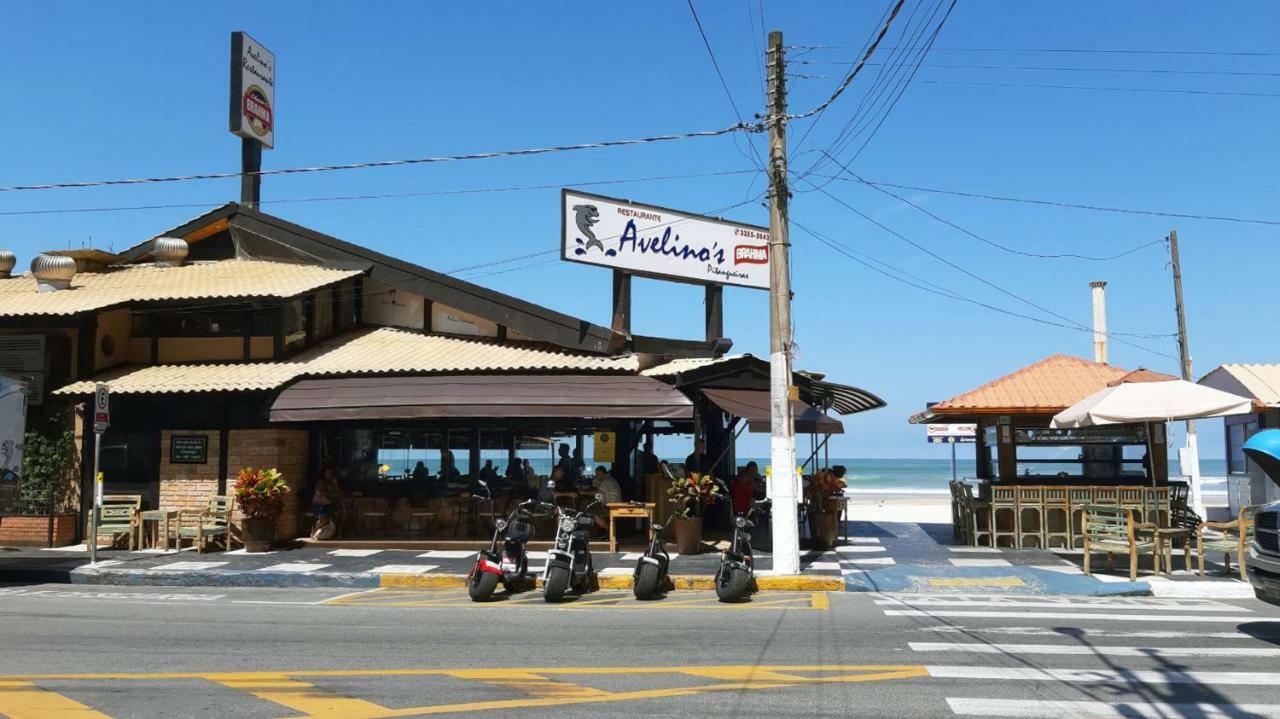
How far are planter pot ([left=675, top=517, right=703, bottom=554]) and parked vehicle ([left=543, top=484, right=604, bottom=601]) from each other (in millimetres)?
3187

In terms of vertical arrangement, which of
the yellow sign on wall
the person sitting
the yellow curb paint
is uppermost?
the yellow sign on wall

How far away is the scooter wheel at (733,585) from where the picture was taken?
12.3 meters

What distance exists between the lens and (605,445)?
19234mm

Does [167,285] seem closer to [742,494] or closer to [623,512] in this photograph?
[623,512]

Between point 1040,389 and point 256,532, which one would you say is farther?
point 1040,389

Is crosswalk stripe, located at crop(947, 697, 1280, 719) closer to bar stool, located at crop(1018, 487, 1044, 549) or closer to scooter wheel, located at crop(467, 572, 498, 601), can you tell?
scooter wheel, located at crop(467, 572, 498, 601)

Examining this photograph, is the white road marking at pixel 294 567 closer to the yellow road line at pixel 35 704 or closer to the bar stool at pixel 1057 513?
the yellow road line at pixel 35 704

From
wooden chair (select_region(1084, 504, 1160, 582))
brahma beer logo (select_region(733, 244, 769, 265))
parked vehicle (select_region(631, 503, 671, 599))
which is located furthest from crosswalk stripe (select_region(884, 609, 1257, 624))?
brahma beer logo (select_region(733, 244, 769, 265))

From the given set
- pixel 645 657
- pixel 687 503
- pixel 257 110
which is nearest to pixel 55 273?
pixel 257 110

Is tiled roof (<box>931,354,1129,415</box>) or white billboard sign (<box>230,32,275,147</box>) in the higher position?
white billboard sign (<box>230,32,275,147</box>)

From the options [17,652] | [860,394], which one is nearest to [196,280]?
[17,652]

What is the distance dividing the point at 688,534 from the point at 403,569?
4.51 m

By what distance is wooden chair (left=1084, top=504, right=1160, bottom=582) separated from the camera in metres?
13.4

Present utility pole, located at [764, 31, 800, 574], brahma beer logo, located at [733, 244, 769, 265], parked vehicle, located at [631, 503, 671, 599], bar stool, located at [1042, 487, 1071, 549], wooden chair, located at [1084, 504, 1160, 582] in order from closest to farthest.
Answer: parked vehicle, located at [631, 503, 671, 599], wooden chair, located at [1084, 504, 1160, 582], utility pole, located at [764, 31, 800, 574], bar stool, located at [1042, 487, 1071, 549], brahma beer logo, located at [733, 244, 769, 265]
